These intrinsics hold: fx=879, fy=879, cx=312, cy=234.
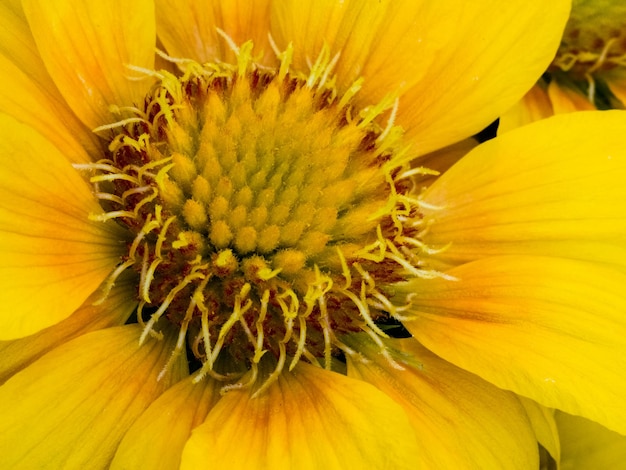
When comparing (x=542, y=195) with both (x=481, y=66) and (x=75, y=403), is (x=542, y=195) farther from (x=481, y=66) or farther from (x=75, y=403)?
(x=75, y=403)

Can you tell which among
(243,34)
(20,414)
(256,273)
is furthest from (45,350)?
(243,34)

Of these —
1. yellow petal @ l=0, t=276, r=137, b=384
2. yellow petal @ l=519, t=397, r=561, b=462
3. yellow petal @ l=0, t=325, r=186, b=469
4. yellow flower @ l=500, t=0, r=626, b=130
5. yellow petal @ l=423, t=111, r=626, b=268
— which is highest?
yellow flower @ l=500, t=0, r=626, b=130

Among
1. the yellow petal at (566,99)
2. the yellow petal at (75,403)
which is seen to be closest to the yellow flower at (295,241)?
the yellow petal at (75,403)

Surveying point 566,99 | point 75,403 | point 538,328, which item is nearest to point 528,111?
point 566,99

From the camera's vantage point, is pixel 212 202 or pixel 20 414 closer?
pixel 20 414

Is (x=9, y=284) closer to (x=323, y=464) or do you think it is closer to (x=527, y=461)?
(x=323, y=464)

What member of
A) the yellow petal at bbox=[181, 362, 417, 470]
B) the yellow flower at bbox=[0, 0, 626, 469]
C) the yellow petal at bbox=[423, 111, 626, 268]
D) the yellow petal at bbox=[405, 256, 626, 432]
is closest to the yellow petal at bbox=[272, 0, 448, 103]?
the yellow flower at bbox=[0, 0, 626, 469]

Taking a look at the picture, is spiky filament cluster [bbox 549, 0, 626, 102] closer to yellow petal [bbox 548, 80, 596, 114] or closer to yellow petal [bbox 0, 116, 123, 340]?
Answer: yellow petal [bbox 548, 80, 596, 114]
